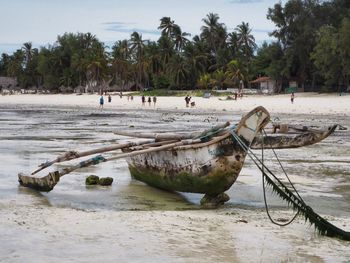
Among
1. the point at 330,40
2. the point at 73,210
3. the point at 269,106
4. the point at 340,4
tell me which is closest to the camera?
the point at 73,210

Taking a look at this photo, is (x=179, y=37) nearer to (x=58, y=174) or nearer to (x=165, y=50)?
(x=165, y=50)

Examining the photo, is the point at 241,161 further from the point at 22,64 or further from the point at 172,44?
the point at 22,64

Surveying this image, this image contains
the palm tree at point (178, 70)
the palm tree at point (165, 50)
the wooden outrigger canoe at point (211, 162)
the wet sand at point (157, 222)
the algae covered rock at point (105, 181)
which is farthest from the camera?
the palm tree at point (165, 50)

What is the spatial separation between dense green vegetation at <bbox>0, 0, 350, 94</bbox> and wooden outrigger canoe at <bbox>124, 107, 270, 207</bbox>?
48992mm

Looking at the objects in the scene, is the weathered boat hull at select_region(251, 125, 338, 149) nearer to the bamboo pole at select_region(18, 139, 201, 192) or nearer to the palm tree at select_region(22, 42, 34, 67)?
the bamboo pole at select_region(18, 139, 201, 192)

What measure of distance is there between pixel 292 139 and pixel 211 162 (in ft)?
5.33

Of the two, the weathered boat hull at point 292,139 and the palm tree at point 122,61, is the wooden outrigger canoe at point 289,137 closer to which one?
the weathered boat hull at point 292,139

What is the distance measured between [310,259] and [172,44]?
80.2 m

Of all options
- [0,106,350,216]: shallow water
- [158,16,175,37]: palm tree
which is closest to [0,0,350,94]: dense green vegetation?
[158,16,175,37]: palm tree

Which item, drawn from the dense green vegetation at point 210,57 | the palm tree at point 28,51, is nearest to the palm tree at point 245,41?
the dense green vegetation at point 210,57

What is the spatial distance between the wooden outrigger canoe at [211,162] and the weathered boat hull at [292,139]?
0.77 metres

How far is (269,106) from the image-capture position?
45.8 meters

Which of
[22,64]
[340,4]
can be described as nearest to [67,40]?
[22,64]

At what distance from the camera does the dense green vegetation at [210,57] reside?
62.5 metres
